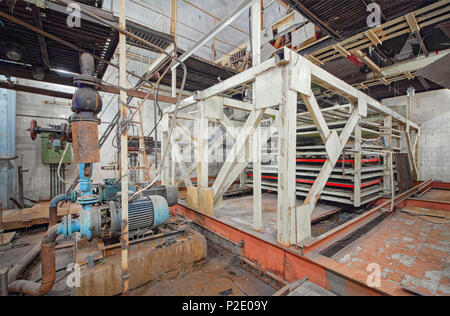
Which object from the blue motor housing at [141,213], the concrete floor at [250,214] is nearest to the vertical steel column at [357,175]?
the concrete floor at [250,214]

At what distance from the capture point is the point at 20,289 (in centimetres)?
195

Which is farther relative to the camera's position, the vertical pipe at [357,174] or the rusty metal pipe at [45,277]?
the vertical pipe at [357,174]

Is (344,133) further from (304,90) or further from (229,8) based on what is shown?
(229,8)

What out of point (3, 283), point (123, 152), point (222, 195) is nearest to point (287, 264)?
point (222, 195)

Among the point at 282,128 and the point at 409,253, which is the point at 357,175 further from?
the point at 282,128

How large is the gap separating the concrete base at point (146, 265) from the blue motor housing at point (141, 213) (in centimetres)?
29

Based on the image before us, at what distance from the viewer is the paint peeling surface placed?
1.74 metres

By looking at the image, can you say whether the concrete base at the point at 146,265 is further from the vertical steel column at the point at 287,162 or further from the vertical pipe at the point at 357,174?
the vertical pipe at the point at 357,174

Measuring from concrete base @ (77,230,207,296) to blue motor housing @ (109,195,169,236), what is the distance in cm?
29

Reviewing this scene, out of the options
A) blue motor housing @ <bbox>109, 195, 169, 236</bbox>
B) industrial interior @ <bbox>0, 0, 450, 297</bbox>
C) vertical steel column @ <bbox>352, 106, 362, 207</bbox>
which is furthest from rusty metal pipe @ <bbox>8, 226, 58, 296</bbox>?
vertical steel column @ <bbox>352, 106, 362, 207</bbox>

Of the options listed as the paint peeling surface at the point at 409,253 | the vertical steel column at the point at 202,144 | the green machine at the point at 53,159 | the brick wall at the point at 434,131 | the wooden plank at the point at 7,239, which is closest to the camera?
the paint peeling surface at the point at 409,253

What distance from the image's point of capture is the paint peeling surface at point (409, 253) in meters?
1.74
